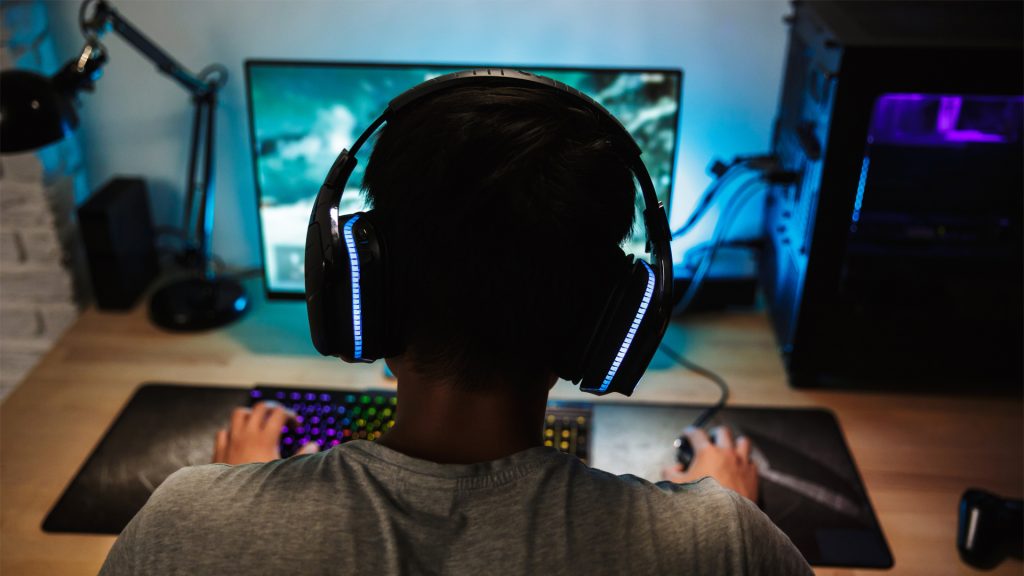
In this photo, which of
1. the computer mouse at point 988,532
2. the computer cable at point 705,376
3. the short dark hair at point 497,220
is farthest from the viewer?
the computer cable at point 705,376

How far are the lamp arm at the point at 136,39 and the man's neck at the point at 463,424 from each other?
817 mm

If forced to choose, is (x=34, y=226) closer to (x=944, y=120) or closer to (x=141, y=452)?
(x=141, y=452)

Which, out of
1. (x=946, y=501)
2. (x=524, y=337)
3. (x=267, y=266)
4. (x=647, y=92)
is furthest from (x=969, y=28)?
(x=267, y=266)

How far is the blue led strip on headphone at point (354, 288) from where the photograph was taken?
2.21ft

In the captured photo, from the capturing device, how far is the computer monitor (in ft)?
3.91

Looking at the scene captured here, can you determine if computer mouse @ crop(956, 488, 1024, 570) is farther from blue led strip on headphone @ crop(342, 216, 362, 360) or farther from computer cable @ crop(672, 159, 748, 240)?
blue led strip on headphone @ crop(342, 216, 362, 360)

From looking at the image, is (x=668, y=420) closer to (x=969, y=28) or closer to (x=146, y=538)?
(x=969, y=28)

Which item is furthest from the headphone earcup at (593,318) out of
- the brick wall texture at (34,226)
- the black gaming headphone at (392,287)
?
the brick wall texture at (34,226)

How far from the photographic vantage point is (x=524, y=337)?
0.65 meters

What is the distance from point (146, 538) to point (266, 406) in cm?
50

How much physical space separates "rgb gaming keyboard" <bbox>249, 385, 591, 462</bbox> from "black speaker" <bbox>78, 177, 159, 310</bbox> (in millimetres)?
374

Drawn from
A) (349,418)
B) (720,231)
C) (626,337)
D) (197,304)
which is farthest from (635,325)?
(197,304)

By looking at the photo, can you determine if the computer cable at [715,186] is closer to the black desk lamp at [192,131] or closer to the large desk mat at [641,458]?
the large desk mat at [641,458]

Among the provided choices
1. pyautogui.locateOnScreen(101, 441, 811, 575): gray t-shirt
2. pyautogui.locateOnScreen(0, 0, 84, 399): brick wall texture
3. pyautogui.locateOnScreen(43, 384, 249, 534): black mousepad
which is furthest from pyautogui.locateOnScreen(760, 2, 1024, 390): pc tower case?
pyautogui.locateOnScreen(0, 0, 84, 399): brick wall texture
